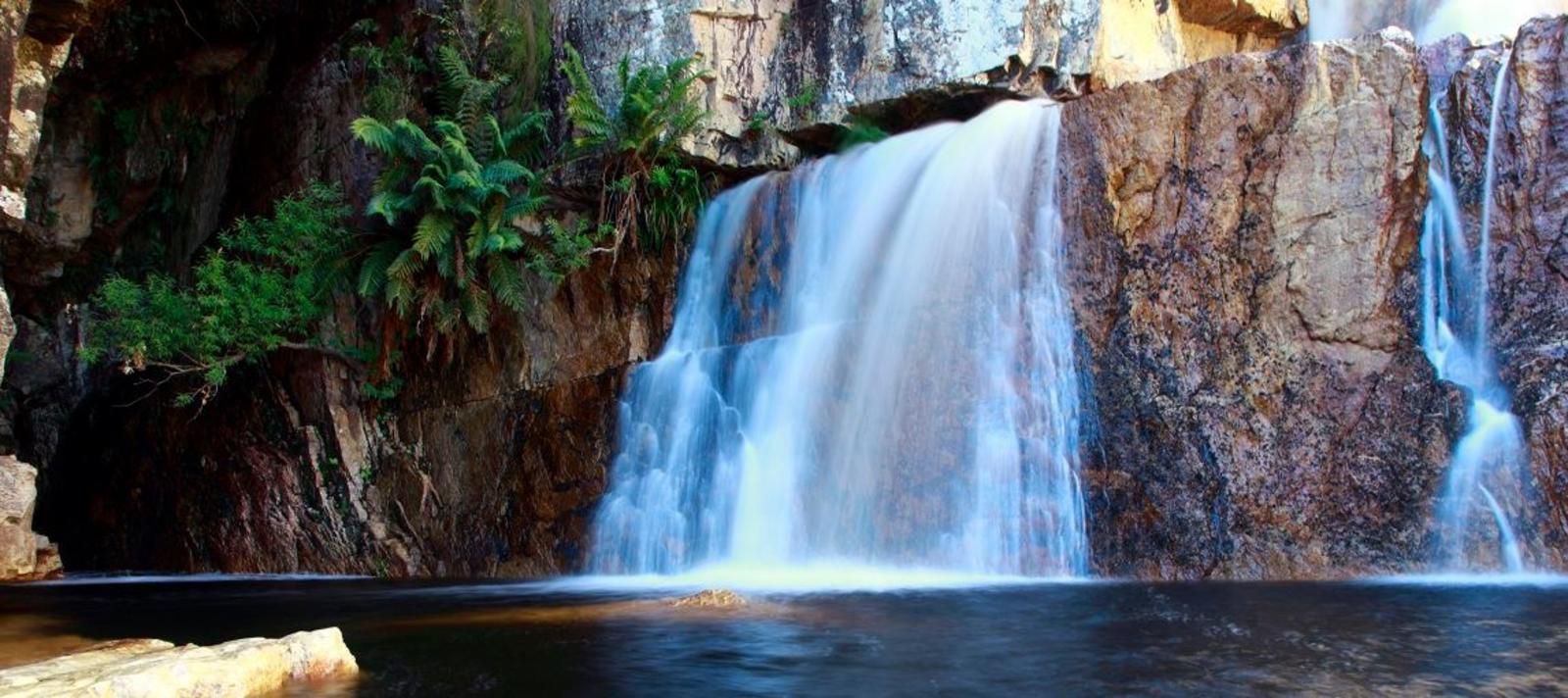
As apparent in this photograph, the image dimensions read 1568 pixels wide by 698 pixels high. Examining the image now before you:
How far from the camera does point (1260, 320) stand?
10477 millimetres

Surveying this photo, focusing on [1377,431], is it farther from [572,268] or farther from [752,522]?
[572,268]

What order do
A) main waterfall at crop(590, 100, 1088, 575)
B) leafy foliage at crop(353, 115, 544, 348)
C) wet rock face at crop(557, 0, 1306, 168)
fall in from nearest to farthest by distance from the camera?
main waterfall at crop(590, 100, 1088, 575) < leafy foliage at crop(353, 115, 544, 348) < wet rock face at crop(557, 0, 1306, 168)

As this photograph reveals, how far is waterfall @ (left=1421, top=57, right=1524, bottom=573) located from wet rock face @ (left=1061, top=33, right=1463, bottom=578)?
0.46ft

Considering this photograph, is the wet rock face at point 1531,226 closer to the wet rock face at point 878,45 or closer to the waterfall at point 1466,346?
the waterfall at point 1466,346

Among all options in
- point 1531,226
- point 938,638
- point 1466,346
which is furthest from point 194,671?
point 1531,226

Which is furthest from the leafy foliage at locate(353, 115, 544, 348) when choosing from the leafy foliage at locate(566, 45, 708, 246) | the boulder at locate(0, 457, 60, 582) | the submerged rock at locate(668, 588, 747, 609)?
the submerged rock at locate(668, 588, 747, 609)

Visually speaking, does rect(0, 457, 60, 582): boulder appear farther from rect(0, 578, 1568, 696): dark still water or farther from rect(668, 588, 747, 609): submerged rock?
rect(668, 588, 747, 609): submerged rock

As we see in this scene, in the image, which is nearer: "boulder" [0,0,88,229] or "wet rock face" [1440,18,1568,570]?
"wet rock face" [1440,18,1568,570]

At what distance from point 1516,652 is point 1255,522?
448 cm

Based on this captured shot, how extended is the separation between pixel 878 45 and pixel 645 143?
321 cm

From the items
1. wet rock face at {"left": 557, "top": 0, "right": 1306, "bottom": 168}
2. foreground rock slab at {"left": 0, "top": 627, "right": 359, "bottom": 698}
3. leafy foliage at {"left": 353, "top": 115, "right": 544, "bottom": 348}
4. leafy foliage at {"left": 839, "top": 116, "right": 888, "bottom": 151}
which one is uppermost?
wet rock face at {"left": 557, "top": 0, "right": 1306, "bottom": 168}

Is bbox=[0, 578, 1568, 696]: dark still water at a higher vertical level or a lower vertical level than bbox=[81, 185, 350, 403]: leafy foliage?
lower

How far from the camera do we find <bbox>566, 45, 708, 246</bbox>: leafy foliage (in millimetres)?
14320

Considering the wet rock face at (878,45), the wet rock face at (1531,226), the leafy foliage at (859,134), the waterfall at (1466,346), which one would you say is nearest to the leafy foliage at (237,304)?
the wet rock face at (878,45)
